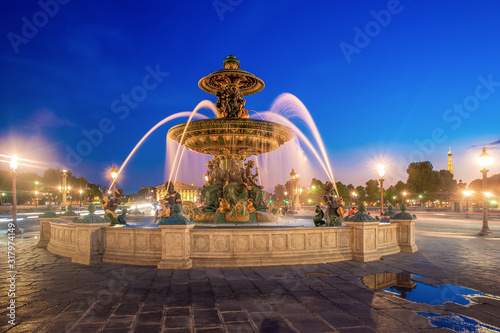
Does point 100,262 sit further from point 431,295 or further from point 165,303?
point 431,295

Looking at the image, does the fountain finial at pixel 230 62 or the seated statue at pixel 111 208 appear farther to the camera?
the fountain finial at pixel 230 62

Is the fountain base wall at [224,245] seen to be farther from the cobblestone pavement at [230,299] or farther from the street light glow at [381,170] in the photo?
the street light glow at [381,170]

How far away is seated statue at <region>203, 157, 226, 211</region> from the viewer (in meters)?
14.9

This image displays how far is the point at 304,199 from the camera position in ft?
378

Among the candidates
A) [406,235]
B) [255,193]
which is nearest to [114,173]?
[255,193]

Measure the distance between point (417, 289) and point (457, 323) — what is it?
1985 mm

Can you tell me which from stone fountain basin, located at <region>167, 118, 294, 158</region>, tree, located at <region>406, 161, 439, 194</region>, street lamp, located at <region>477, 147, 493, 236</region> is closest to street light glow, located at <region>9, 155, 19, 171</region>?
stone fountain basin, located at <region>167, 118, 294, 158</region>

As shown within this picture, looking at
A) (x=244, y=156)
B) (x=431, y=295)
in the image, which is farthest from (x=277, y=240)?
(x=244, y=156)

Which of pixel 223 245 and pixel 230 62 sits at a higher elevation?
Result: pixel 230 62

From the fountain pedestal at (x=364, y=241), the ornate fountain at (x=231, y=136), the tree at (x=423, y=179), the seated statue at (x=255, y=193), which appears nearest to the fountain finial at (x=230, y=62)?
the ornate fountain at (x=231, y=136)

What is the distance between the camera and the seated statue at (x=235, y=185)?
14.5 meters

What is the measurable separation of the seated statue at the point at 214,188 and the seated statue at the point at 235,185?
1.24ft

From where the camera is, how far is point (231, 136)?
14367 millimetres

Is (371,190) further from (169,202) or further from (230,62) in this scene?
(169,202)
